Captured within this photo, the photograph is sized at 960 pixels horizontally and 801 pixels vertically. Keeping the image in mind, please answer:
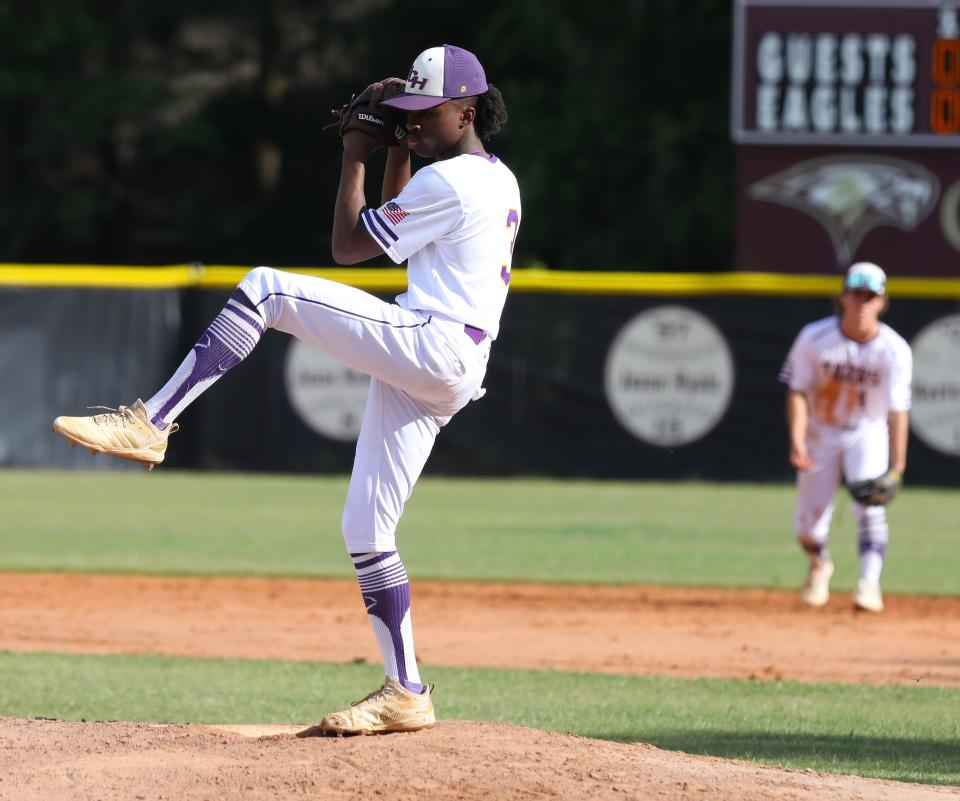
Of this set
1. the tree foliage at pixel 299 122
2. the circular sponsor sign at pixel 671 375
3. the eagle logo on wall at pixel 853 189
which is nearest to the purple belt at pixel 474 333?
the eagle logo on wall at pixel 853 189

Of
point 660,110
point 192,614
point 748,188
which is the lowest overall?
point 192,614

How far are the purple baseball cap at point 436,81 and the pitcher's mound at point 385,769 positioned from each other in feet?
5.84

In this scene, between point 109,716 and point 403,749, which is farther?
point 109,716

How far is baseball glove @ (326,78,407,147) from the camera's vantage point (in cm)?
460

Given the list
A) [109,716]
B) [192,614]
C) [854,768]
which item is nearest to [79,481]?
[192,614]

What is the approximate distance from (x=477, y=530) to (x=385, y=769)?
28.5 ft

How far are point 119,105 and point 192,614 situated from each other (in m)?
21.2

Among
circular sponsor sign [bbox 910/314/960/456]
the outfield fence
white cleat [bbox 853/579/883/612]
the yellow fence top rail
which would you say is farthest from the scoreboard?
white cleat [bbox 853/579/883/612]

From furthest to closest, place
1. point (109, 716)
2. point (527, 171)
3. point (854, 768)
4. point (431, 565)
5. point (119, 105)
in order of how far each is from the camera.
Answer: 1. point (119, 105)
2. point (527, 171)
3. point (431, 565)
4. point (109, 716)
5. point (854, 768)

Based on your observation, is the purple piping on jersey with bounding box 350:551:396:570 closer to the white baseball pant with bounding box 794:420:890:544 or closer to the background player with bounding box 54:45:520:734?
the background player with bounding box 54:45:520:734

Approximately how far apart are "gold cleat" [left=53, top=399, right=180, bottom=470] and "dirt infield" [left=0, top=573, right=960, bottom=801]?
0.83 meters

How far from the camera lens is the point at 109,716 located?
19.9 ft

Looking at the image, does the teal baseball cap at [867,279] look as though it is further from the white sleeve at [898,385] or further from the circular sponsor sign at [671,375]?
the circular sponsor sign at [671,375]

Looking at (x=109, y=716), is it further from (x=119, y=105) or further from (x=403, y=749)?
(x=119, y=105)
